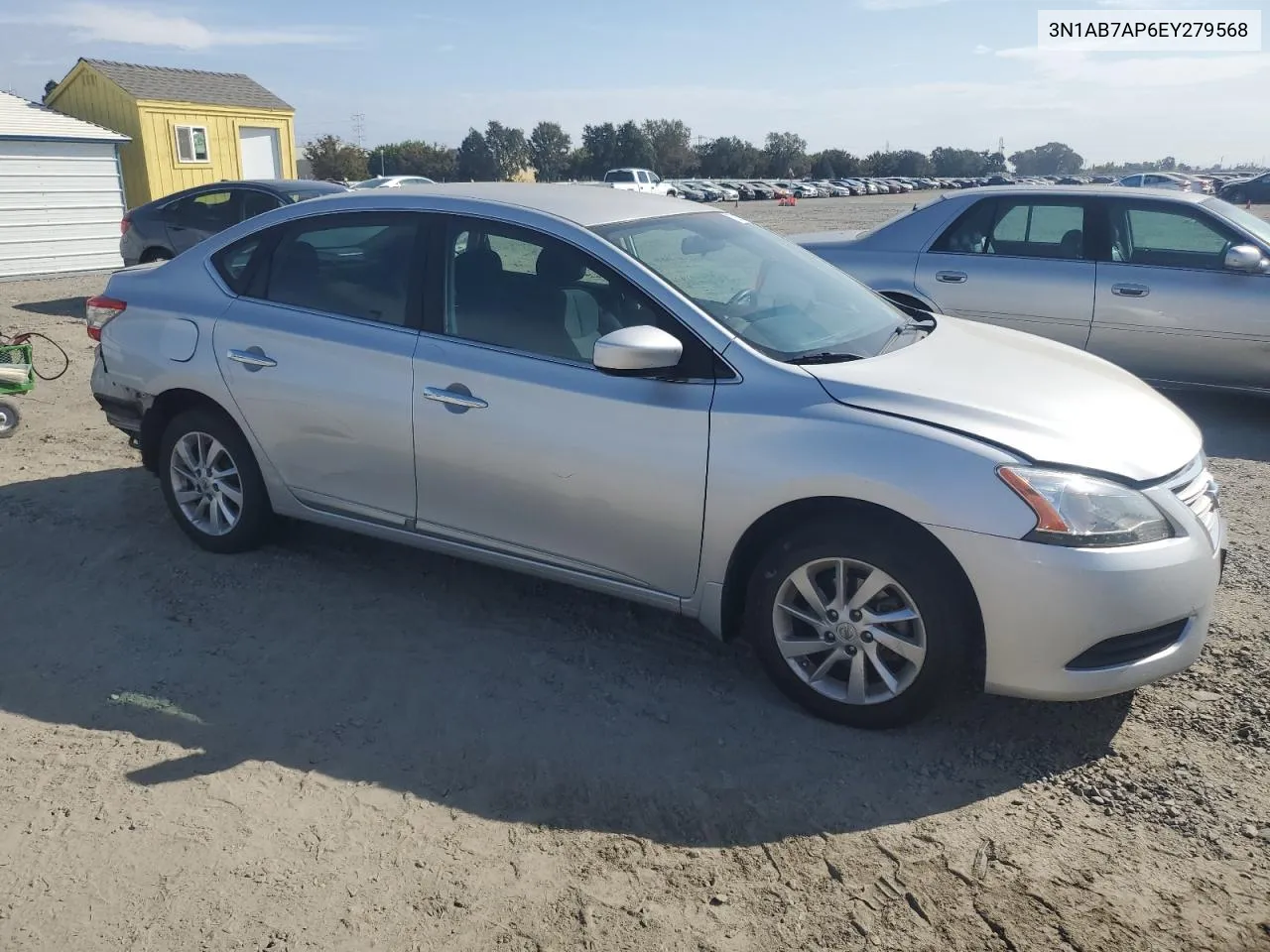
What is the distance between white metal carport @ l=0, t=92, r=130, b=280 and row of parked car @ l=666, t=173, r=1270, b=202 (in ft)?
69.8

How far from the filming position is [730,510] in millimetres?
3545

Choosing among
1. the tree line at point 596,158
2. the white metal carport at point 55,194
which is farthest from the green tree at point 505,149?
the white metal carport at point 55,194

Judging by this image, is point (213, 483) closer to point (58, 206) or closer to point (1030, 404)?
point (1030, 404)

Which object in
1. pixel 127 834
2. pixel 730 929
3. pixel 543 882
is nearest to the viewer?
pixel 730 929

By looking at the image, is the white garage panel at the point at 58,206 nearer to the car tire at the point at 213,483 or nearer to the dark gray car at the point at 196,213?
the dark gray car at the point at 196,213

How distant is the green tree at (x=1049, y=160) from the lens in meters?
148

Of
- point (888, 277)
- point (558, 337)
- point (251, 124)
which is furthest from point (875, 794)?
point (251, 124)

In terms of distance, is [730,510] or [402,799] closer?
[402,799]

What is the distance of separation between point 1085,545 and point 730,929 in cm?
154

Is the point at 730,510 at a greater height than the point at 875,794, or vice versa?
the point at 730,510

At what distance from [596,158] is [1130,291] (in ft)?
279

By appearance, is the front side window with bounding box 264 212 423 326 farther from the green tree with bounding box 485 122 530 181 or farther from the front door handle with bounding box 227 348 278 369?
the green tree with bounding box 485 122 530 181

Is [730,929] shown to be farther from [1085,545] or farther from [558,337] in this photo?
[558,337]

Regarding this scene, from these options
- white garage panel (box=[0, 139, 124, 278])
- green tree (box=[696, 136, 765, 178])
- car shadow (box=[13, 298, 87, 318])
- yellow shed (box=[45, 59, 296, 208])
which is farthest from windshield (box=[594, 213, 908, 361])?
green tree (box=[696, 136, 765, 178])
